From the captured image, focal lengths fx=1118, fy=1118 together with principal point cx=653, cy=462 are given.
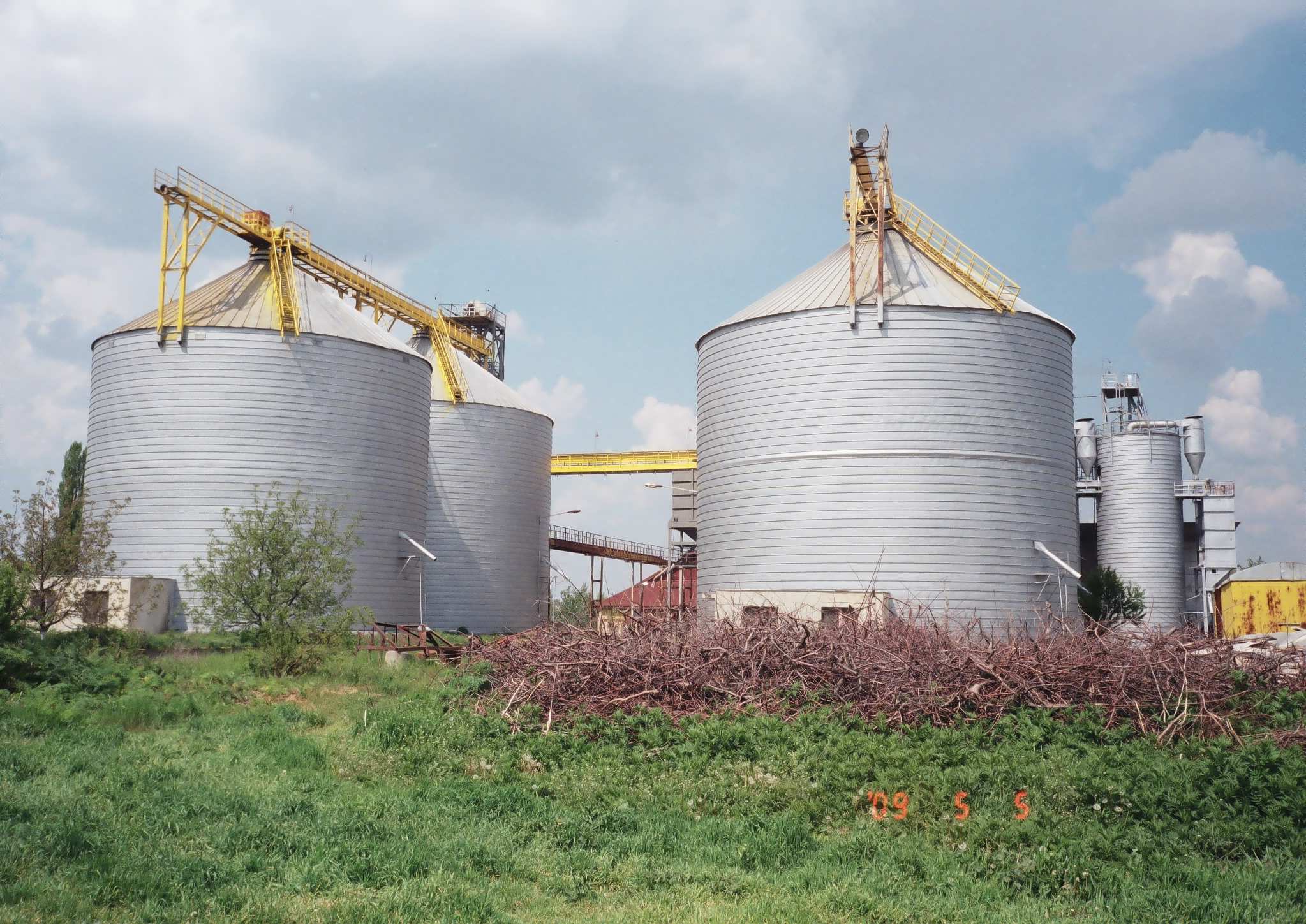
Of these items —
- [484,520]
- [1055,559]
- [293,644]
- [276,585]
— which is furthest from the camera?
[484,520]

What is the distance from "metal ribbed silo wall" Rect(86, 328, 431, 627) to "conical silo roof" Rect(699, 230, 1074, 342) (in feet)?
39.1

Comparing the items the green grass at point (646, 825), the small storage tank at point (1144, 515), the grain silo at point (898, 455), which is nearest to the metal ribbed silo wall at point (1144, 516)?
the small storage tank at point (1144, 515)

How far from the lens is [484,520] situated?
47.8m

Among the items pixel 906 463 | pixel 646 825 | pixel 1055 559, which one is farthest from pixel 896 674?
pixel 1055 559

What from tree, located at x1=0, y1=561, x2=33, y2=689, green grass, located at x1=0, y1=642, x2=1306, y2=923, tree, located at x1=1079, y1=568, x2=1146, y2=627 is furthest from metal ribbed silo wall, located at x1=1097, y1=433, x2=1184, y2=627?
tree, located at x1=0, y1=561, x2=33, y2=689

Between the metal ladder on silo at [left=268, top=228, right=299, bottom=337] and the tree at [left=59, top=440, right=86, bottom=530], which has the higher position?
the metal ladder on silo at [left=268, top=228, right=299, bottom=337]

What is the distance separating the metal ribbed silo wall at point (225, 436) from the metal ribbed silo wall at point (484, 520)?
27.6ft

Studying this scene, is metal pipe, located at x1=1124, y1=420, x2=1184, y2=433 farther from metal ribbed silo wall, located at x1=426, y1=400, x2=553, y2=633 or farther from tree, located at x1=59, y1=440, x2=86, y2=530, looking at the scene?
tree, located at x1=59, y1=440, x2=86, y2=530

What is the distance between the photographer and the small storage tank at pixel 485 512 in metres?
45.9

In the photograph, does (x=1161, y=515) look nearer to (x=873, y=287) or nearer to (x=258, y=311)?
(x=873, y=287)

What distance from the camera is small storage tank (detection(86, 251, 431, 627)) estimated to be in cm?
3384

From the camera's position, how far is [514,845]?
11562mm

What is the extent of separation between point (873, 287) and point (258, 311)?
19369 millimetres

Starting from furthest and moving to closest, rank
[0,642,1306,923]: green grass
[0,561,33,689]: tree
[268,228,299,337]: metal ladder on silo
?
[268,228,299,337]: metal ladder on silo
[0,561,33,689]: tree
[0,642,1306,923]: green grass
